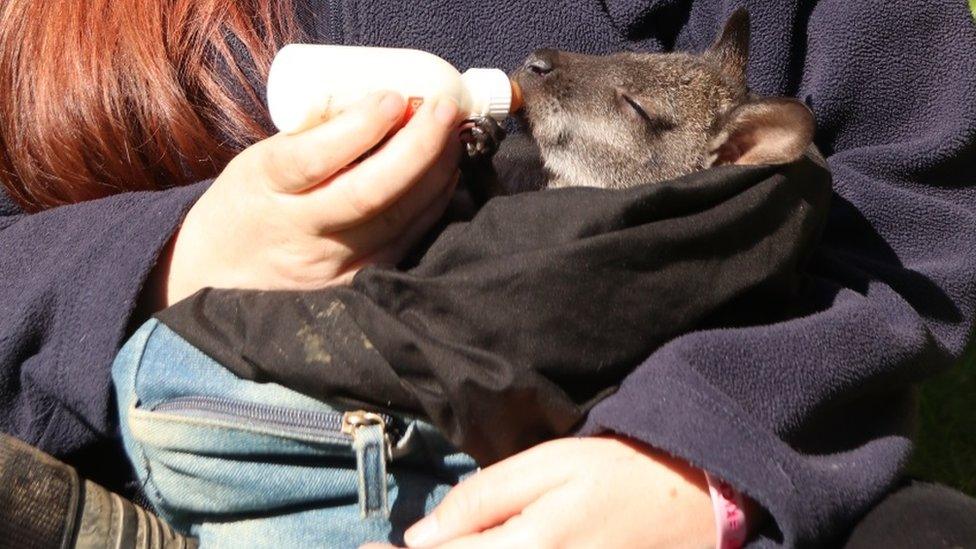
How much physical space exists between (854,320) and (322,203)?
80 cm

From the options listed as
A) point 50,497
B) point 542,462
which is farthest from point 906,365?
point 50,497

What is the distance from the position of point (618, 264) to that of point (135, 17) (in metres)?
0.98

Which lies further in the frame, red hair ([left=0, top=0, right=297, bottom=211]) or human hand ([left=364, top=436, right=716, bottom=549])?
red hair ([left=0, top=0, right=297, bottom=211])

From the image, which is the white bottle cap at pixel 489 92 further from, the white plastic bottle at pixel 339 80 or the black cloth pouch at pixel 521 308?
the black cloth pouch at pixel 521 308

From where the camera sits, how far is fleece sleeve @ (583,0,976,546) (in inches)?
48.9

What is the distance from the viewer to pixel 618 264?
1.28m

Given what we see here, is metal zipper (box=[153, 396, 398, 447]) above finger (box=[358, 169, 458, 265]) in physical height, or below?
below

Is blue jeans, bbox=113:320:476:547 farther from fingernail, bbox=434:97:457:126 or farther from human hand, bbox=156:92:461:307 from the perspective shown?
fingernail, bbox=434:97:457:126

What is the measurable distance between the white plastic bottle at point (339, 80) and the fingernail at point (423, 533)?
1.88 feet

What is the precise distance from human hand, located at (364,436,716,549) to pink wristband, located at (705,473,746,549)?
0.06ft

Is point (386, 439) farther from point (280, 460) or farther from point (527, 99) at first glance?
point (527, 99)

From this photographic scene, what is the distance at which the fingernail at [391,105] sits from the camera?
1254 millimetres

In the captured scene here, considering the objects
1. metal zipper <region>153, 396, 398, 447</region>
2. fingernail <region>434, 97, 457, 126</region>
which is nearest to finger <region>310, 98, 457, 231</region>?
fingernail <region>434, 97, 457, 126</region>

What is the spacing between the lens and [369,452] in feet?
4.24
